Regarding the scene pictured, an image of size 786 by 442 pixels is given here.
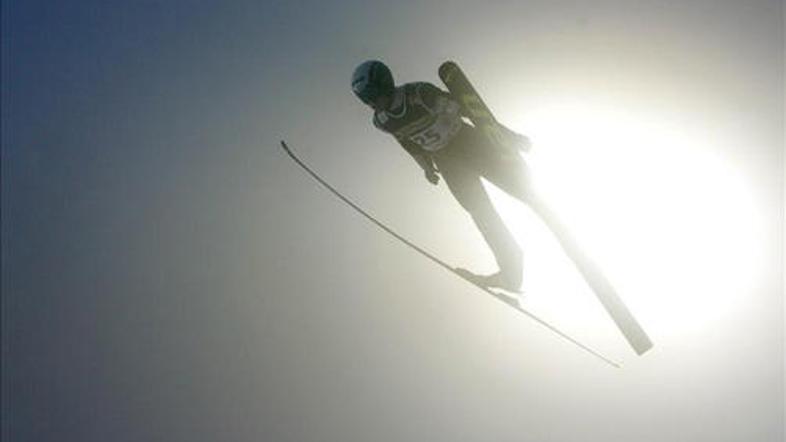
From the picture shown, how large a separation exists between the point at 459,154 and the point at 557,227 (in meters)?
1.14

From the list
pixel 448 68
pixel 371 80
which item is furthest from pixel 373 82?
pixel 448 68

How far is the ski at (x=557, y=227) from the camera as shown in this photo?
21.8 ft

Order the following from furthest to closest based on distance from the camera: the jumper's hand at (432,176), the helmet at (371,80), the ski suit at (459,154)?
the jumper's hand at (432,176) < the ski suit at (459,154) < the helmet at (371,80)

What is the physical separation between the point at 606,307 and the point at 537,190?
1.38m

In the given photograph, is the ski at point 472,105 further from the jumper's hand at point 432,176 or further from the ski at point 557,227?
the jumper's hand at point 432,176

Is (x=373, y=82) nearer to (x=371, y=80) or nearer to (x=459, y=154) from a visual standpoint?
(x=371, y=80)

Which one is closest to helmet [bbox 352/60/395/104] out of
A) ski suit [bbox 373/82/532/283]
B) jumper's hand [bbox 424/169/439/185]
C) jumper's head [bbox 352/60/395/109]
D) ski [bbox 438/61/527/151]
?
jumper's head [bbox 352/60/395/109]

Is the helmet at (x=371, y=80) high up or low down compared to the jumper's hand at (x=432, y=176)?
up

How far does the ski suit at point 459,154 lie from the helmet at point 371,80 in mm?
182

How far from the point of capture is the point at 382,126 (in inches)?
263

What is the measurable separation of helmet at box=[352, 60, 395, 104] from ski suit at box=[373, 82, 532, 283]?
18cm

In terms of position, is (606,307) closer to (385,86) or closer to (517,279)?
(517,279)

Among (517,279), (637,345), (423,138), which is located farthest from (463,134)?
(637,345)

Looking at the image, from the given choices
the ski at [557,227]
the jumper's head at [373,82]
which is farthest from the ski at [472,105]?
the jumper's head at [373,82]
